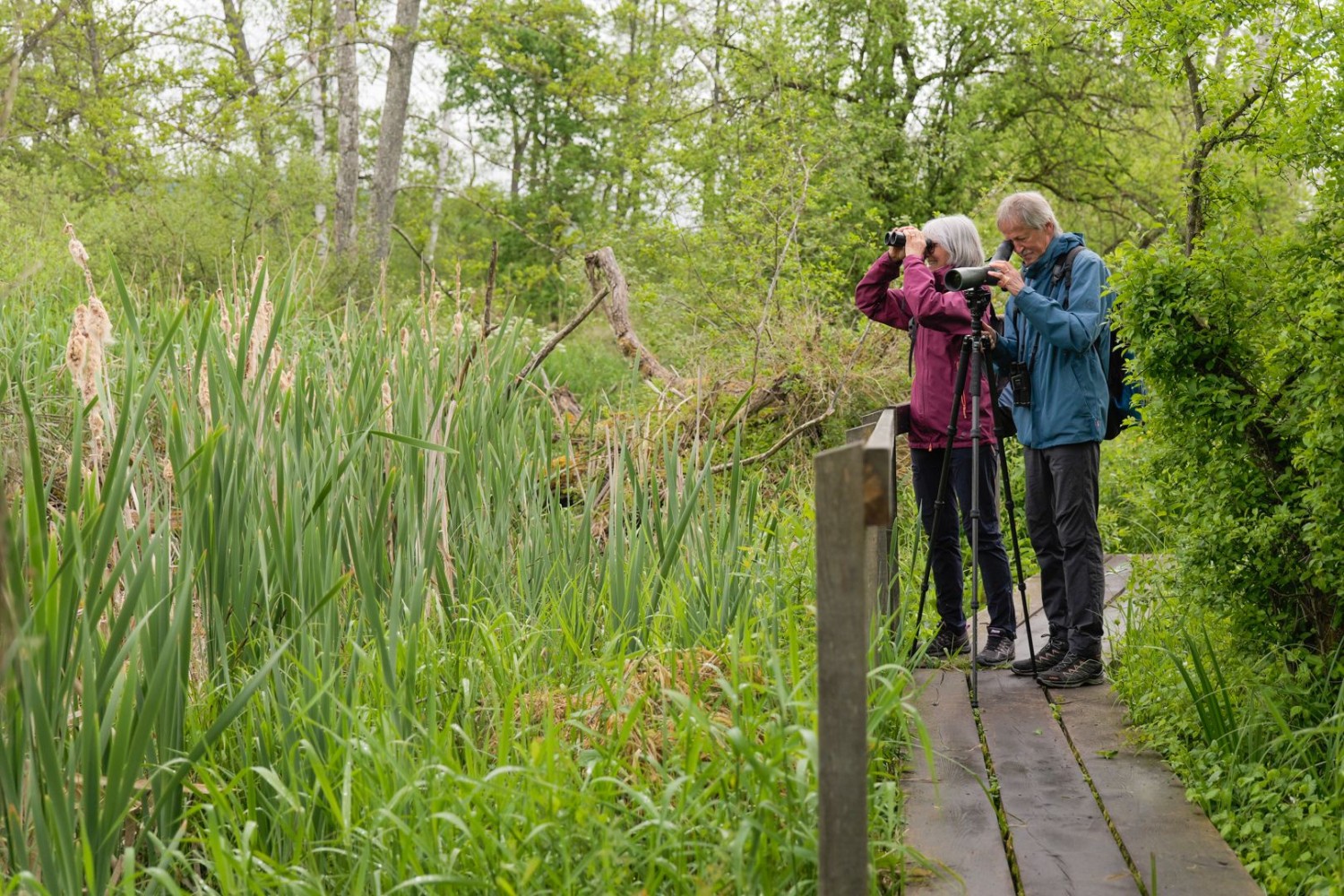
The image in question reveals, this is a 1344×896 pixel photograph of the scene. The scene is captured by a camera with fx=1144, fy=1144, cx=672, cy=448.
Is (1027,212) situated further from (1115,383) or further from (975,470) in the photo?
(975,470)

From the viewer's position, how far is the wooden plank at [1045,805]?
2418 mm

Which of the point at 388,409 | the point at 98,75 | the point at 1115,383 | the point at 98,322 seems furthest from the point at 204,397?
the point at 98,75

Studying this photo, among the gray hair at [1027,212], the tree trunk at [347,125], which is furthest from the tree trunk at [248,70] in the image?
the gray hair at [1027,212]

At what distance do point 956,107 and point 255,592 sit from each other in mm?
12709

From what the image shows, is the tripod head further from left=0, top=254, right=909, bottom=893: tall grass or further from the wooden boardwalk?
the wooden boardwalk

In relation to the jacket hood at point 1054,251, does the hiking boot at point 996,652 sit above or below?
below

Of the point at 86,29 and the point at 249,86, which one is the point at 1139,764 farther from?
the point at 86,29

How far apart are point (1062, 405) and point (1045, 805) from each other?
57.2 inches

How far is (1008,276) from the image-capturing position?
3678mm

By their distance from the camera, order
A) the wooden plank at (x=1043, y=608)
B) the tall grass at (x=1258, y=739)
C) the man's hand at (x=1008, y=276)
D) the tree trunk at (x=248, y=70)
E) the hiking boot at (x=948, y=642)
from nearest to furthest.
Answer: the tall grass at (x=1258, y=739) < the man's hand at (x=1008, y=276) < the hiking boot at (x=948, y=642) < the wooden plank at (x=1043, y=608) < the tree trunk at (x=248, y=70)

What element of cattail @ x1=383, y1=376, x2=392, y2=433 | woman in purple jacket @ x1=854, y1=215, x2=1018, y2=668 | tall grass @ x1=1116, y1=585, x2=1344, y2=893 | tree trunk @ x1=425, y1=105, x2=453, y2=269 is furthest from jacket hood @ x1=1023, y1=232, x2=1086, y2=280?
tree trunk @ x1=425, y1=105, x2=453, y2=269

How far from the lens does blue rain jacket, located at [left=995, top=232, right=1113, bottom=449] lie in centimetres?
369

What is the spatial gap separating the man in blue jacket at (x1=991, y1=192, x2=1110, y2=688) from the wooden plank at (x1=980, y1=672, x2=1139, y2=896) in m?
0.27

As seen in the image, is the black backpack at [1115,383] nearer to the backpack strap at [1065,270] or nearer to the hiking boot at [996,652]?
the backpack strap at [1065,270]
